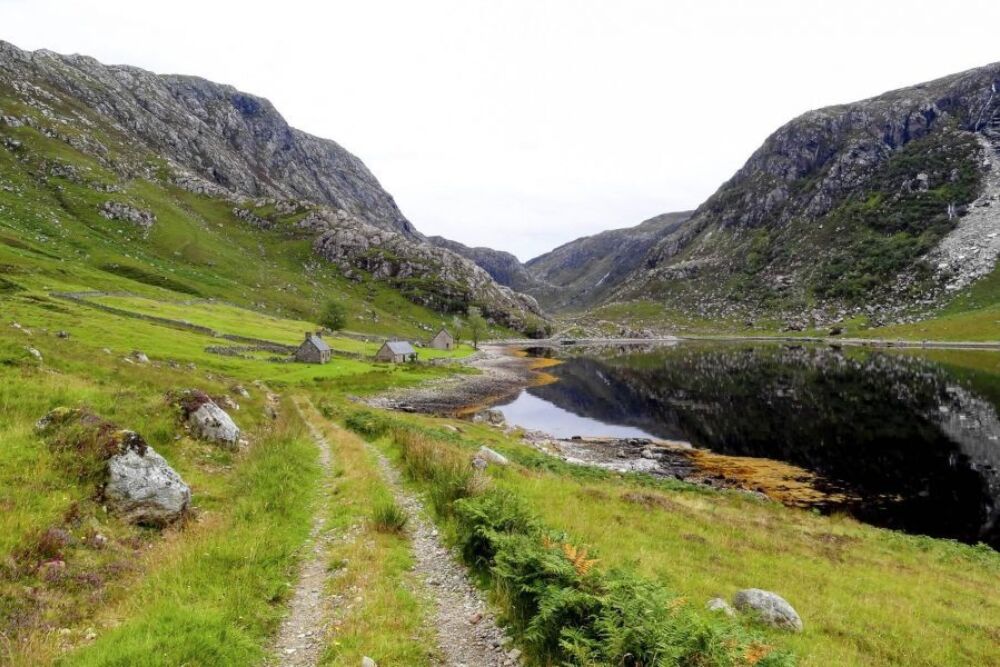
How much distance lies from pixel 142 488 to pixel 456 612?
32.1 ft

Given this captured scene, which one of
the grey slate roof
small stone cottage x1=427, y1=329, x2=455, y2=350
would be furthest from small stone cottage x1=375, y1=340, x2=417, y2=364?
small stone cottage x1=427, y1=329, x2=455, y2=350

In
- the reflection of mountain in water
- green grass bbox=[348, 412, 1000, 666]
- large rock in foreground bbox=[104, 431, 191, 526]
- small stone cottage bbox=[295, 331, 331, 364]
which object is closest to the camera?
green grass bbox=[348, 412, 1000, 666]

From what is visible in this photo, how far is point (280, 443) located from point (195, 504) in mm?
8640

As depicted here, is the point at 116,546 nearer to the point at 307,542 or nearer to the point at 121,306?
the point at 307,542

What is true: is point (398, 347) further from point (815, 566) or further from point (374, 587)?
point (374, 587)

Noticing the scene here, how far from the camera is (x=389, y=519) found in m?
16.4

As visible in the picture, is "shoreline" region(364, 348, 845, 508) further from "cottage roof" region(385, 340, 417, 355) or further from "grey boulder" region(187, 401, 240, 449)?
"grey boulder" region(187, 401, 240, 449)

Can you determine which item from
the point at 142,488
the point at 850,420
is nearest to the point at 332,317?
the point at 850,420

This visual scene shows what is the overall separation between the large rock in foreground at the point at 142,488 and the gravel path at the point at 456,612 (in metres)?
6.85

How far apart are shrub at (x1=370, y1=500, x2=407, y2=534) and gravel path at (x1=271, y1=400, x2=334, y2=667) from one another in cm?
138

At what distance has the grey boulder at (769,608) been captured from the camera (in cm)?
1321

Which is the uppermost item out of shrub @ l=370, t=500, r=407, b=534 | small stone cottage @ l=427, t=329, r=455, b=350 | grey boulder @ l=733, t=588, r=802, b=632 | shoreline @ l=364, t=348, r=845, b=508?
shrub @ l=370, t=500, r=407, b=534

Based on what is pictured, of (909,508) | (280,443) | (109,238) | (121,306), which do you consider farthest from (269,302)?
(909,508)

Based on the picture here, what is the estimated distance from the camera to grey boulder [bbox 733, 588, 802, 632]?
43.4 feet
